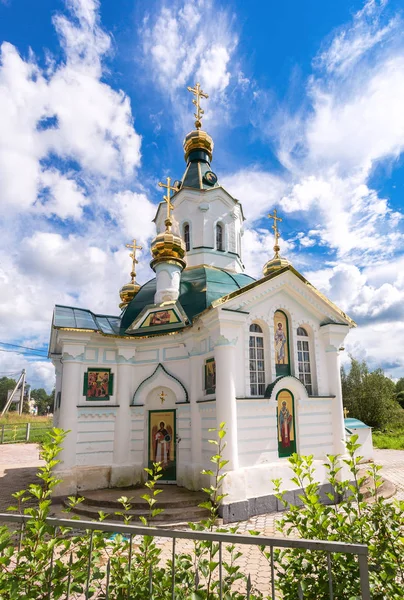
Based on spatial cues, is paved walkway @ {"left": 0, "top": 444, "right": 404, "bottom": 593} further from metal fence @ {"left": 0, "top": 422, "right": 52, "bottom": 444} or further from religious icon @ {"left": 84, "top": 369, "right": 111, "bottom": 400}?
religious icon @ {"left": 84, "top": 369, "right": 111, "bottom": 400}

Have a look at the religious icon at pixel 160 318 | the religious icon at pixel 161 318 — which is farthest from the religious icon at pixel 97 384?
the religious icon at pixel 160 318

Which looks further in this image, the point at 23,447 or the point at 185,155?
the point at 23,447

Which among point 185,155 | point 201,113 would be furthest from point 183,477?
point 201,113

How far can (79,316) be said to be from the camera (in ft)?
36.4

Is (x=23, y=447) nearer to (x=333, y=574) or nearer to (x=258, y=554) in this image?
(x=258, y=554)

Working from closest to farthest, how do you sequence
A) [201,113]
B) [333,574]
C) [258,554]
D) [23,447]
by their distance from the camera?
[333,574], [258,554], [201,113], [23,447]

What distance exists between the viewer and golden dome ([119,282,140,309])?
15.6m

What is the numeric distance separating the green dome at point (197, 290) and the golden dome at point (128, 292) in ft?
8.23

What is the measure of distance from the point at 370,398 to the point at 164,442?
823 inches

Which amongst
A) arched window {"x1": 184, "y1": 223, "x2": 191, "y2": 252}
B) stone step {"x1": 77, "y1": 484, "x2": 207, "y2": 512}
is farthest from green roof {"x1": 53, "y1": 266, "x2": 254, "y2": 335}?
stone step {"x1": 77, "y1": 484, "x2": 207, "y2": 512}

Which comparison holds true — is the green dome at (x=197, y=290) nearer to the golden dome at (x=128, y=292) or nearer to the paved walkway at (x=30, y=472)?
the golden dome at (x=128, y=292)

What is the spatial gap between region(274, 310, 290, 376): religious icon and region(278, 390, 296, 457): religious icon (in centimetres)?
58

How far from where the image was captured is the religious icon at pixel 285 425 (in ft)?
29.6

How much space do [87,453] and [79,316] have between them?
3.76 metres
